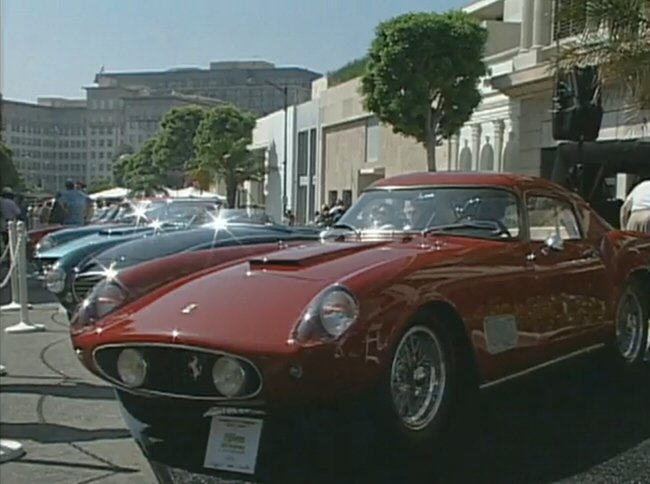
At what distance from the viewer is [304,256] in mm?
4445

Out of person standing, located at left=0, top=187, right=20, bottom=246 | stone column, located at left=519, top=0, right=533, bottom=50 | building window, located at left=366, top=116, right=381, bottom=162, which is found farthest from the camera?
building window, located at left=366, top=116, right=381, bottom=162

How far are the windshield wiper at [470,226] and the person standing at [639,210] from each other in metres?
5.29

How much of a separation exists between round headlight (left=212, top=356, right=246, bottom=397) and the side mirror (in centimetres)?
231

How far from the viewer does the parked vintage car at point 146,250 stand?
696 centimetres

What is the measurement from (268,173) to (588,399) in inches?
1963

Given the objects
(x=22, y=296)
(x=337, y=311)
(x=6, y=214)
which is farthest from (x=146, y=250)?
(x=6, y=214)

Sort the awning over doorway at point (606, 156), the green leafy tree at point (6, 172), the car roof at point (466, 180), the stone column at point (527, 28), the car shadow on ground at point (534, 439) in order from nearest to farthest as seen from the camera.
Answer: the car shadow on ground at point (534, 439)
the car roof at point (466, 180)
the awning over doorway at point (606, 156)
the green leafy tree at point (6, 172)
the stone column at point (527, 28)

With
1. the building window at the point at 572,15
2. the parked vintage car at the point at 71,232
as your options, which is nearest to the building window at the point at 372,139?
the parked vintage car at the point at 71,232

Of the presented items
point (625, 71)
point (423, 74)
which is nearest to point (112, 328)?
point (625, 71)

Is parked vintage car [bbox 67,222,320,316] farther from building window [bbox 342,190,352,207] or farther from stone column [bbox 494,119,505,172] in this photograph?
building window [bbox 342,190,352,207]

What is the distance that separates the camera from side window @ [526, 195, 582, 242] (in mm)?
5375

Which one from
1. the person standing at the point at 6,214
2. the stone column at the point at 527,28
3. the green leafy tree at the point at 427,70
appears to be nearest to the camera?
the person standing at the point at 6,214

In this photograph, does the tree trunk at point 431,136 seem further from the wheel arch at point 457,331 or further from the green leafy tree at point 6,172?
the wheel arch at point 457,331

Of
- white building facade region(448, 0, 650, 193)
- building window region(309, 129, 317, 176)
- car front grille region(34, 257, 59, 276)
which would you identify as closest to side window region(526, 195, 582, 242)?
car front grille region(34, 257, 59, 276)
